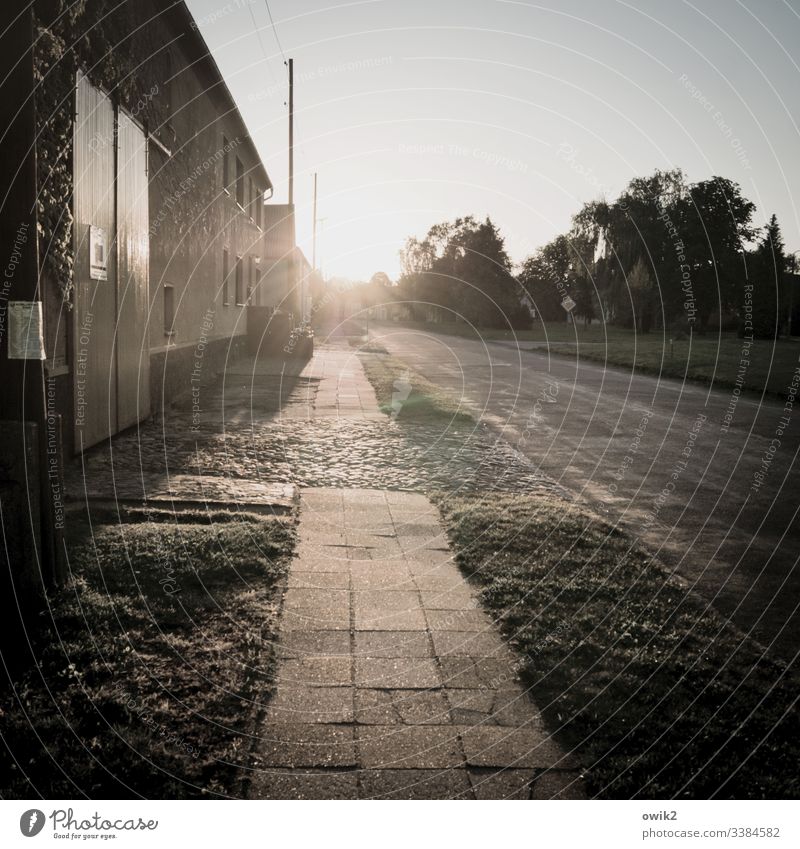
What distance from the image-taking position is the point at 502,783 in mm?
2891

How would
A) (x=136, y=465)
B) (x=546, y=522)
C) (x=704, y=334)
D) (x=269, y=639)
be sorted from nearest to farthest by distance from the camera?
1. (x=269, y=639)
2. (x=546, y=522)
3. (x=136, y=465)
4. (x=704, y=334)

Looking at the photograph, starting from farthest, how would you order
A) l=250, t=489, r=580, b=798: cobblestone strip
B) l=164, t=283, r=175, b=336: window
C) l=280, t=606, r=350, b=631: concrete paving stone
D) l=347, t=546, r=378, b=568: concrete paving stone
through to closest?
l=164, t=283, r=175, b=336: window, l=347, t=546, r=378, b=568: concrete paving stone, l=280, t=606, r=350, b=631: concrete paving stone, l=250, t=489, r=580, b=798: cobblestone strip

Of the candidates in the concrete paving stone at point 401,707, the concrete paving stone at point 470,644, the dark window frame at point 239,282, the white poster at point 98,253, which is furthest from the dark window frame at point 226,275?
the concrete paving stone at point 401,707

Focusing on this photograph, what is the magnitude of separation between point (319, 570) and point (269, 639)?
3.76 feet

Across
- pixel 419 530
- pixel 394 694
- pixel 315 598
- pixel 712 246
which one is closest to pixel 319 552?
pixel 315 598

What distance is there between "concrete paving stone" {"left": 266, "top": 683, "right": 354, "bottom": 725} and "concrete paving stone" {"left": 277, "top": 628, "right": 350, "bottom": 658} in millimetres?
348

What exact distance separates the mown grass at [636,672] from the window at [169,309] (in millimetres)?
9107

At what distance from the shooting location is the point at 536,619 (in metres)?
4.46

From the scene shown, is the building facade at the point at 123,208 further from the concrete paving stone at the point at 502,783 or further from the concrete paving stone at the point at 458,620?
the concrete paving stone at the point at 502,783

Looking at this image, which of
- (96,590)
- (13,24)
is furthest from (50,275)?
(96,590)

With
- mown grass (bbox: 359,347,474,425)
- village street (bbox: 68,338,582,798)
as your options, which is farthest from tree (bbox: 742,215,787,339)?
village street (bbox: 68,338,582,798)

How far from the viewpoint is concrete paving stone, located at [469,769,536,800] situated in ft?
9.27

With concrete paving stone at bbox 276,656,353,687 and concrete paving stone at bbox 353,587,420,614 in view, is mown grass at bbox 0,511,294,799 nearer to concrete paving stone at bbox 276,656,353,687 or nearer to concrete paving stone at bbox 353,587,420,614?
concrete paving stone at bbox 276,656,353,687

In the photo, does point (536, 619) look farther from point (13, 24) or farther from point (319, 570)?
point (13, 24)
